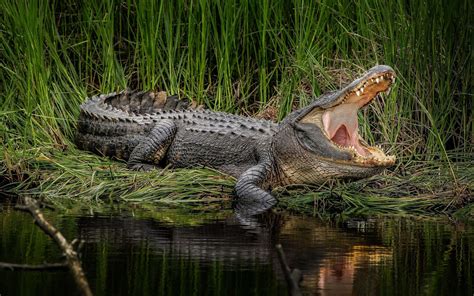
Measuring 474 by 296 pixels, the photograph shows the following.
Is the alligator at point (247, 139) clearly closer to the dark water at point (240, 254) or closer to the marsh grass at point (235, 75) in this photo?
the marsh grass at point (235, 75)

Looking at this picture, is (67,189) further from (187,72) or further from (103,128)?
(187,72)

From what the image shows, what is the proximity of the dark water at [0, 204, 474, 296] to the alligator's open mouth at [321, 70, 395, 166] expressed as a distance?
0.90 metres

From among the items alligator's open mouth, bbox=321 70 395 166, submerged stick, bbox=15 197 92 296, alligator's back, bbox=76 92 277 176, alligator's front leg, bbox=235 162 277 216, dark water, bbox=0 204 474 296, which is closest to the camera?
submerged stick, bbox=15 197 92 296

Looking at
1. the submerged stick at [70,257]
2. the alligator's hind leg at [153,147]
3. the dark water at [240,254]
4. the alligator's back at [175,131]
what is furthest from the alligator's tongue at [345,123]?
the submerged stick at [70,257]

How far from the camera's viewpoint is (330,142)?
8.76 metres

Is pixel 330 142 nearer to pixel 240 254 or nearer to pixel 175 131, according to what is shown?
pixel 175 131

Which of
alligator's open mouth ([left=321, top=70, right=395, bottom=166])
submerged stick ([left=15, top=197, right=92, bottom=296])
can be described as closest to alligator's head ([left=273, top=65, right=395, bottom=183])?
alligator's open mouth ([left=321, top=70, right=395, bottom=166])

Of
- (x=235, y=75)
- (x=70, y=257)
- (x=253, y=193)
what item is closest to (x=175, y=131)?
(x=235, y=75)

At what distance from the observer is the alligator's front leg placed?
8141mm

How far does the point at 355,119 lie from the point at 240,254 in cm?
313

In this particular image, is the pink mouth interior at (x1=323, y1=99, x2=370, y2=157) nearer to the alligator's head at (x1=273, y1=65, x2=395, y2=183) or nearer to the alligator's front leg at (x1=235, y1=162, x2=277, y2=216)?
the alligator's head at (x1=273, y1=65, x2=395, y2=183)

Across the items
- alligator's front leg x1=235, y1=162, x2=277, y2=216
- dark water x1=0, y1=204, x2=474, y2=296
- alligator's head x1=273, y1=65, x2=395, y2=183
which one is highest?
alligator's head x1=273, y1=65, x2=395, y2=183

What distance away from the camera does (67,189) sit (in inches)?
345

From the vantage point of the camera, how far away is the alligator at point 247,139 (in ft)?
27.9
